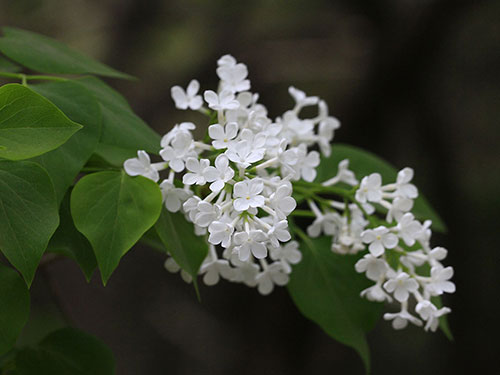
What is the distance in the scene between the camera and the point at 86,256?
2.09 ft

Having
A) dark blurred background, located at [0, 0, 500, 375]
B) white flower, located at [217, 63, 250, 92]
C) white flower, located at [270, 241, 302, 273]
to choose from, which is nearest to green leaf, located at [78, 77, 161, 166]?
white flower, located at [217, 63, 250, 92]

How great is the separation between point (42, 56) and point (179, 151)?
0.27 metres

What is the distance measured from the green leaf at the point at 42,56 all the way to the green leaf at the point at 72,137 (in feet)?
0.26

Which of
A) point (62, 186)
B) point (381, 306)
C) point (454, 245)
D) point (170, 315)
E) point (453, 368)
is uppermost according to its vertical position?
point (62, 186)

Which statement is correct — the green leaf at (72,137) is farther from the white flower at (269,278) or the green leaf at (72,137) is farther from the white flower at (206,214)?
the white flower at (269,278)

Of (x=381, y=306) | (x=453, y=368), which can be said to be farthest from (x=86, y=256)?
(x=453, y=368)

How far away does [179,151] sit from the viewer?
675mm

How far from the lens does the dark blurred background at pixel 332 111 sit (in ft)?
7.04

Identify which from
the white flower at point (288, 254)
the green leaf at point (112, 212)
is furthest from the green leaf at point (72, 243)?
the white flower at point (288, 254)

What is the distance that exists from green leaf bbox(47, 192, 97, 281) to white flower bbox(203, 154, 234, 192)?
17 centimetres

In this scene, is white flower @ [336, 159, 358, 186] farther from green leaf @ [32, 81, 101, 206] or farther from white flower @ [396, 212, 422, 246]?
green leaf @ [32, 81, 101, 206]

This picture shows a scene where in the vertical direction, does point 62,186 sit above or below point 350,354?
above

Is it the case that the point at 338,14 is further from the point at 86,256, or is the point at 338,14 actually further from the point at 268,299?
the point at 86,256

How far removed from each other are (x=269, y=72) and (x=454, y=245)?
1.03 metres
